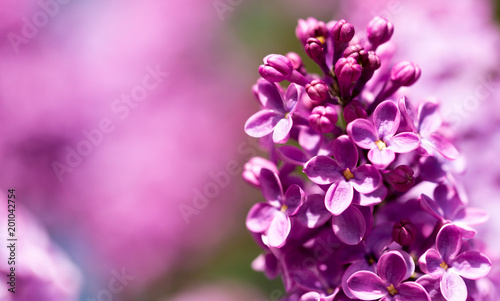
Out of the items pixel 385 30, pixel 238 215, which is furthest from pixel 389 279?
pixel 238 215

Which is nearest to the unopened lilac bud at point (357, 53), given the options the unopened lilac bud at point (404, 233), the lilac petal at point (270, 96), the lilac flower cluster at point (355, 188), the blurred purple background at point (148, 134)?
the lilac flower cluster at point (355, 188)

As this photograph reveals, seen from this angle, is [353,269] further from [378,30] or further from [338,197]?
[378,30]

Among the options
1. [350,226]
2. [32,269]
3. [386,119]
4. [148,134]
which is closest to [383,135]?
[386,119]

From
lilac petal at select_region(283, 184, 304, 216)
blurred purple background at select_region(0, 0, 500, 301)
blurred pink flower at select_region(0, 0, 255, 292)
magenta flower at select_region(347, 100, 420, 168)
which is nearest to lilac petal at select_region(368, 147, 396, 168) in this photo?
magenta flower at select_region(347, 100, 420, 168)

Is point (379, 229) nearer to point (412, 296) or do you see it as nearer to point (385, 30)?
point (412, 296)

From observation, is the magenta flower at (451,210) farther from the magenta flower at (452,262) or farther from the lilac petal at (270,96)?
the lilac petal at (270,96)

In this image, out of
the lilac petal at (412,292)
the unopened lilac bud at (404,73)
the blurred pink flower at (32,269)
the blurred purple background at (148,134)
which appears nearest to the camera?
the lilac petal at (412,292)
